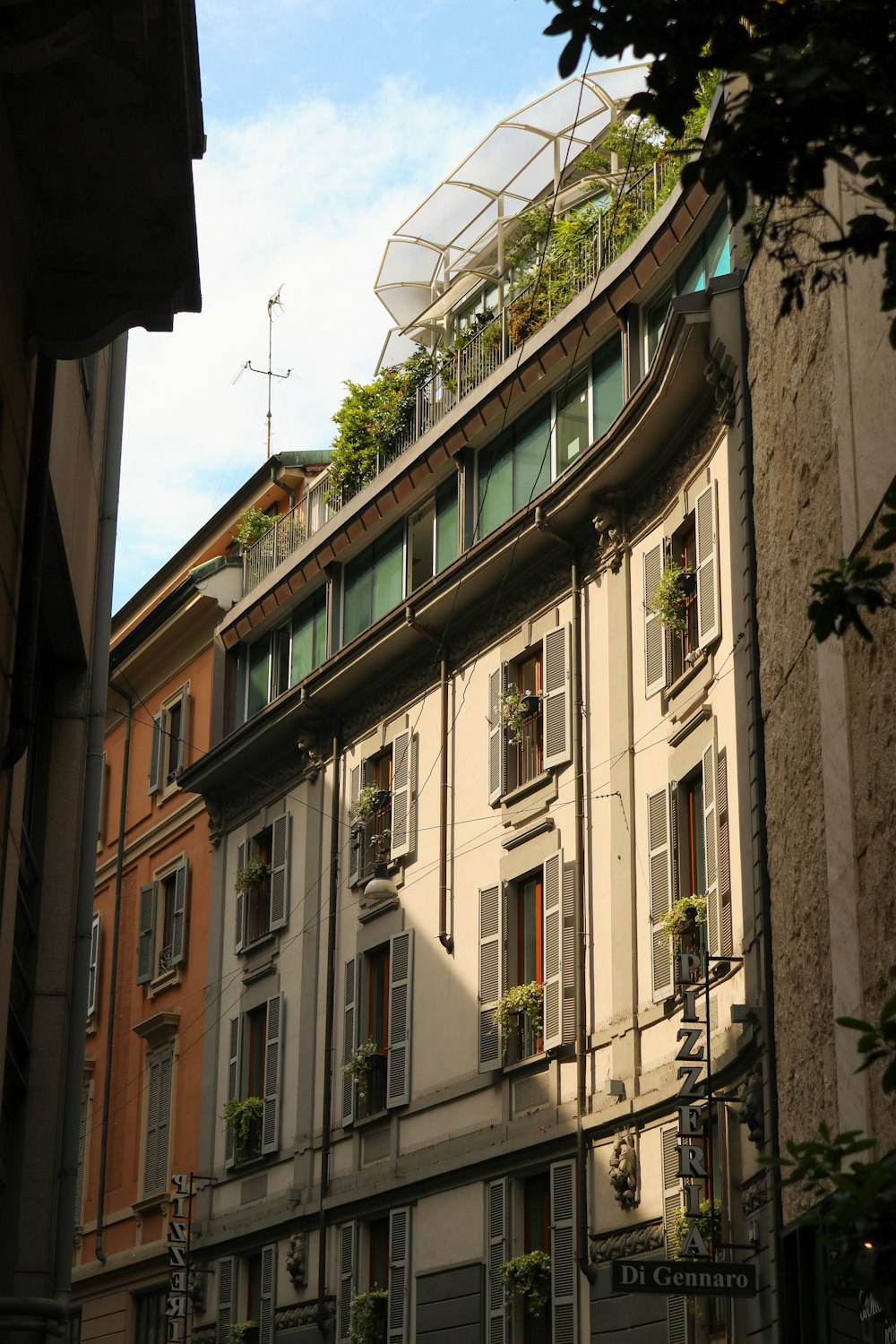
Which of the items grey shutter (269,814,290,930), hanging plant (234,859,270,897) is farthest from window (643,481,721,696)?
hanging plant (234,859,270,897)

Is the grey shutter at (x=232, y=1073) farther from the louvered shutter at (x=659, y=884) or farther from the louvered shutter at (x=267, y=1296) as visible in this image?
the louvered shutter at (x=659, y=884)

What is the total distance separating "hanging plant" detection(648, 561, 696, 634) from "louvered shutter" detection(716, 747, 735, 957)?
192 cm

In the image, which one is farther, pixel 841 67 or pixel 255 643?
pixel 255 643

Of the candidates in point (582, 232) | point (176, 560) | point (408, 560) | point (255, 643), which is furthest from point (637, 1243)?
point (176, 560)

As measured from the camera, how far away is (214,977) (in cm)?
2845

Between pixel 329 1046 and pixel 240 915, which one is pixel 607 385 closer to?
pixel 329 1046

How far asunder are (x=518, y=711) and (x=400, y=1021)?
14.2 ft

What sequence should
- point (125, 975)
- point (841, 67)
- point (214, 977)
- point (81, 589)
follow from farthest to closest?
point (125, 975) < point (214, 977) < point (81, 589) < point (841, 67)

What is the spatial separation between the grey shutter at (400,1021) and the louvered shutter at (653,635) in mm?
5567

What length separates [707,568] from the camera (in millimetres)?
18109

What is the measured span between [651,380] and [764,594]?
3665 millimetres

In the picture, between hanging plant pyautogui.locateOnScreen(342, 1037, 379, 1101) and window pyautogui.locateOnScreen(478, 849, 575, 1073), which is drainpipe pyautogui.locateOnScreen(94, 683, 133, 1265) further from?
window pyautogui.locateOnScreen(478, 849, 575, 1073)

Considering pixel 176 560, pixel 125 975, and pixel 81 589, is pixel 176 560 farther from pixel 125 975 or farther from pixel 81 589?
pixel 81 589

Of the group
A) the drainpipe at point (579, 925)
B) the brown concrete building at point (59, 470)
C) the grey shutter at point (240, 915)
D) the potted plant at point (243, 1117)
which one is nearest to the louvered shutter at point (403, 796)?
the drainpipe at point (579, 925)
